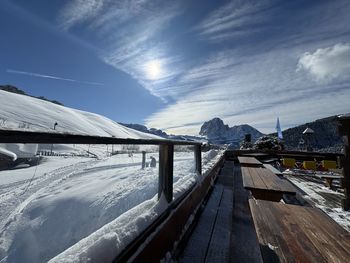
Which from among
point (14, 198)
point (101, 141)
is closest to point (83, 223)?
point (101, 141)

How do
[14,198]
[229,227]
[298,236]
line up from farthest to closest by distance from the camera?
1. [14,198]
2. [229,227]
3. [298,236]

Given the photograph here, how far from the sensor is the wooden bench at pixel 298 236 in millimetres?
1294

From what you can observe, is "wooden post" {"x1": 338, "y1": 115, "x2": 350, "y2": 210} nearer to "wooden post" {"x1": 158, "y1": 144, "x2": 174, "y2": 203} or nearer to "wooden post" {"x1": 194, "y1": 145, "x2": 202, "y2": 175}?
"wooden post" {"x1": 194, "y1": 145, "x2": 202, "y2": 175}

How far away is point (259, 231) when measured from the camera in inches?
62.8

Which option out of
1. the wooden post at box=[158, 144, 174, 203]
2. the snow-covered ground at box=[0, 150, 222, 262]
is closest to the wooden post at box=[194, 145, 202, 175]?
the snow-covered ground at box=[0, 150, 222, 262]

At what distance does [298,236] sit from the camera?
1534mm

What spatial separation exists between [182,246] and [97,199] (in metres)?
2.87

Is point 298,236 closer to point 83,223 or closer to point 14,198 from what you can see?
point 83,223

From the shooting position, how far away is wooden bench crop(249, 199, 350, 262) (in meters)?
1.29

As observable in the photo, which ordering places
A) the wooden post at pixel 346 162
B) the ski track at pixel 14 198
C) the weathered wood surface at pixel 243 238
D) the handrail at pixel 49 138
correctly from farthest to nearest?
the ski track at pixel 14 198, the wooden post at pixel 346 162, the weathered wood surface at pixel 243 238, the handrail at pixel 49 138

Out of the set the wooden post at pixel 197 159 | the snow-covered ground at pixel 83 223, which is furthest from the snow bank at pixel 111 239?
the wooden post at pixel 197 159

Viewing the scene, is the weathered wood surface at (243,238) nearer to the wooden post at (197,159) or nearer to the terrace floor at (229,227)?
the terrace floor at (229,227)

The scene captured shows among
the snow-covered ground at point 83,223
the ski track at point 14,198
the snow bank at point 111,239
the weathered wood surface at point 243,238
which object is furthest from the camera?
the ski track at point 14,198

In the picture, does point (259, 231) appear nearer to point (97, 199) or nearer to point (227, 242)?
point (227, 242)
